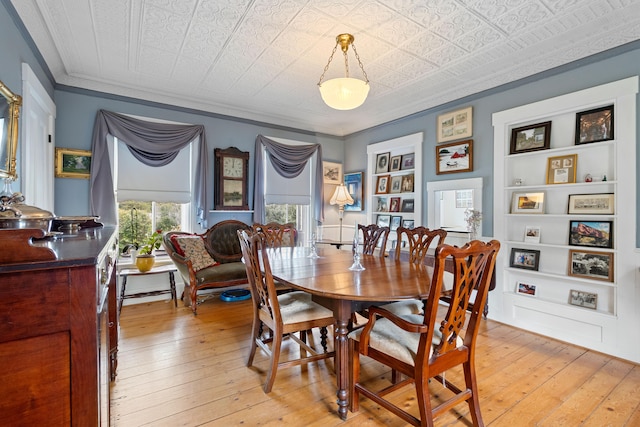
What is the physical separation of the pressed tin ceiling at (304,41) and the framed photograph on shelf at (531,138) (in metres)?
0.55

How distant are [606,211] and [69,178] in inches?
215

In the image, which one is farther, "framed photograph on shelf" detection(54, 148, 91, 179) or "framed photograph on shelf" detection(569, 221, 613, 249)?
"framed photograph on shelf" detection(54, 148, 91, 179)

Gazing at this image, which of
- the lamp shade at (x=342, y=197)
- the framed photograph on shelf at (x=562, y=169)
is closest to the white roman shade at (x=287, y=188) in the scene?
the lamp shade at (x=342, y=197)

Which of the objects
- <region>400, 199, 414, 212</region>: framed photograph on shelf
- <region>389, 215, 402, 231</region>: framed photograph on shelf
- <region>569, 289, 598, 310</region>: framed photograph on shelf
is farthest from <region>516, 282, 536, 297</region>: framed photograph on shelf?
<region>389, 215, 402, 231</region>: framed photograph on shelf

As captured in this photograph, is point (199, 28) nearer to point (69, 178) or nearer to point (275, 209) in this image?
point (69, 178)

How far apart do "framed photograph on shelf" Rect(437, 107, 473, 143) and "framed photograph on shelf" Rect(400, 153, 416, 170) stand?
52 centimetres

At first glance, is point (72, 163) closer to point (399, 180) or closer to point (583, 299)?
point (399, 180)

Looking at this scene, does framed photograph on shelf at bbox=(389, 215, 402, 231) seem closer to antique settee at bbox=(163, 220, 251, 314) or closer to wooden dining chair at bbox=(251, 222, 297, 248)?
wooden dining chair at bbox=(251, 222, 297, 248)

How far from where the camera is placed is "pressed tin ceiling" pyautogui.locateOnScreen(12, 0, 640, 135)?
7.65 ft

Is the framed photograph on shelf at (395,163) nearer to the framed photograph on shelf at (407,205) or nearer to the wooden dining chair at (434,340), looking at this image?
the framed photograph on shelf at (407,205)

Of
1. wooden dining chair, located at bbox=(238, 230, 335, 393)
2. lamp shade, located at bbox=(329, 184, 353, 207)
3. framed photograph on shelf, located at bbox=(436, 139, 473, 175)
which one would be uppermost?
framed photograph on shelf, located at bbox=(436, 139, 473, 175)

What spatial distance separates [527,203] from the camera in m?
3.32

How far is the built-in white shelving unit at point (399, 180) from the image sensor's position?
4.36m

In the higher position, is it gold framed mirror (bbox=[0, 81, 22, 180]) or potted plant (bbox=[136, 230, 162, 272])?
gold framed mirror (bbox=[0, 81, 22, 180])
